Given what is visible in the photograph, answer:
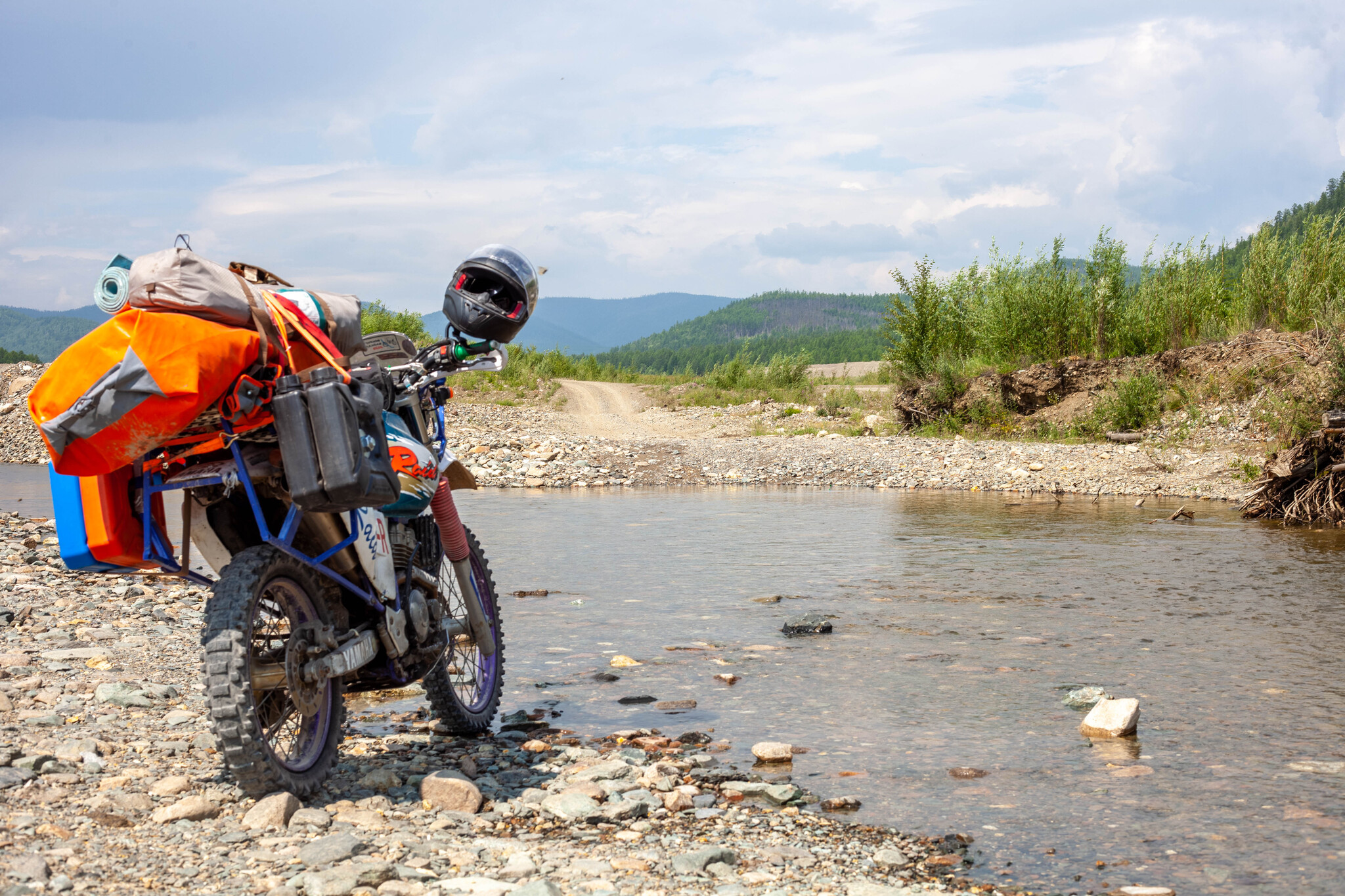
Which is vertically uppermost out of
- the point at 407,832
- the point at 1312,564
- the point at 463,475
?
the point at 463,475

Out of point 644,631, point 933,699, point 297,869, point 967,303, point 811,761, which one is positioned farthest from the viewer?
point 967,303

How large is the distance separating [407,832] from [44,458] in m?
25.3

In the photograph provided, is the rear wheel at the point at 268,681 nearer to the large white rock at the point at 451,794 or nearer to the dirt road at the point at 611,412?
the large white rock at the point at 451,794

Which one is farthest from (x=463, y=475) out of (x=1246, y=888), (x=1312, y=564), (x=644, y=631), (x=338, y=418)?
(x=1312, y=564)

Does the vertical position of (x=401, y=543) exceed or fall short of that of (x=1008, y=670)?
it exceeds it

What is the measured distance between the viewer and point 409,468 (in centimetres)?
429

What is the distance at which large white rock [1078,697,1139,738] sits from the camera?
4832 millimetres

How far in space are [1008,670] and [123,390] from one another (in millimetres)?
5026

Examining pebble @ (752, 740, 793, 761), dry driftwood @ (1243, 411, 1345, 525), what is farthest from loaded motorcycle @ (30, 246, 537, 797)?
dry driftwood @ (1243, 411, 1345, 525)

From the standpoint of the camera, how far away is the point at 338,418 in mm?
3480

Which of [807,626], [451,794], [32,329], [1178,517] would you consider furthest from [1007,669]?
[32,329]

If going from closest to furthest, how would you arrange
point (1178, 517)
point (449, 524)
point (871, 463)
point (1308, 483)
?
point (449, 524) < point (1308, 483) < point (1178, 517) < point (871, 463)

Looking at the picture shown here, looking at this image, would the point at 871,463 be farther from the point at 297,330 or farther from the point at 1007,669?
the point at 297,330

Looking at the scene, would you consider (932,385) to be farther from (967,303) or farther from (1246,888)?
(1246,888)
